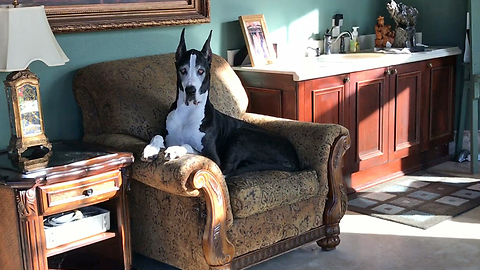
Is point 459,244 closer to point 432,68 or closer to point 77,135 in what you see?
point 432,68

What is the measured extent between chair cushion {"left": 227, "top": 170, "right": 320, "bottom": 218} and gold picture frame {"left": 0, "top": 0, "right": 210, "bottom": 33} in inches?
42.5

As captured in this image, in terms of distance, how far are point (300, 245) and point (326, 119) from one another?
1016 mm

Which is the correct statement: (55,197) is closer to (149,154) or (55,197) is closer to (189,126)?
(149,154)

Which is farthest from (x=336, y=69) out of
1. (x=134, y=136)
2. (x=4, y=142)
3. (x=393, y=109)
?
(x=4, y=142)

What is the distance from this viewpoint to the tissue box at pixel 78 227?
8.20ft

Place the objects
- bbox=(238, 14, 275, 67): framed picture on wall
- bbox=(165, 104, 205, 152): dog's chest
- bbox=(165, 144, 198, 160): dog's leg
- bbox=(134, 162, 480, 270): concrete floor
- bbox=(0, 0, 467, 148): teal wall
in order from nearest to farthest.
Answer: bbox=(165, 144, 198, 160): dog's leg, bbox=(165, 104, 205, 152): dog's chest, bbox=(134, 162, 480, 270): concrete floor, bbox=(0, 0, 467, 148): teal wall, bbox=(238, 14, 275, 67): framed picture on wall

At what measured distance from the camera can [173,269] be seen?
3.02 m

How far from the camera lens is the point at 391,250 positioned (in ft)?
10.4

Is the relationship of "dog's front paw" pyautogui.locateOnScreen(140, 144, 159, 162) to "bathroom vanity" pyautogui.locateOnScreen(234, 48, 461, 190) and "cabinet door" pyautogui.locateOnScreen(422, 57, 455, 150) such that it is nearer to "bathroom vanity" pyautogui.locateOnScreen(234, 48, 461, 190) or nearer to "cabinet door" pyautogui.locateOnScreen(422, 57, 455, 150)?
"bathroom vanity" pyautogui.locateOnScreen(234, 48, 461, 190)

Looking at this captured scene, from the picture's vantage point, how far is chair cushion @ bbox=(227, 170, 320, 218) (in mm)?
2723

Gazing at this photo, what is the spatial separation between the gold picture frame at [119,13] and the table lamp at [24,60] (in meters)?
0.48

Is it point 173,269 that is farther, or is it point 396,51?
point 396,51

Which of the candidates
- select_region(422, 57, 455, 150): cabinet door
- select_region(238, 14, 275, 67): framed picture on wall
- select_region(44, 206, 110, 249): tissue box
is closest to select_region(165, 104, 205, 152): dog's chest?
select_region(44, 206, 110, 249): tissue box

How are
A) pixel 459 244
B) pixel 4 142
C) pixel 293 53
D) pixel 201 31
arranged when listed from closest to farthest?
pixel 4 142 < pixel 459 244 < pixel 201 31 < pixel 293 53
